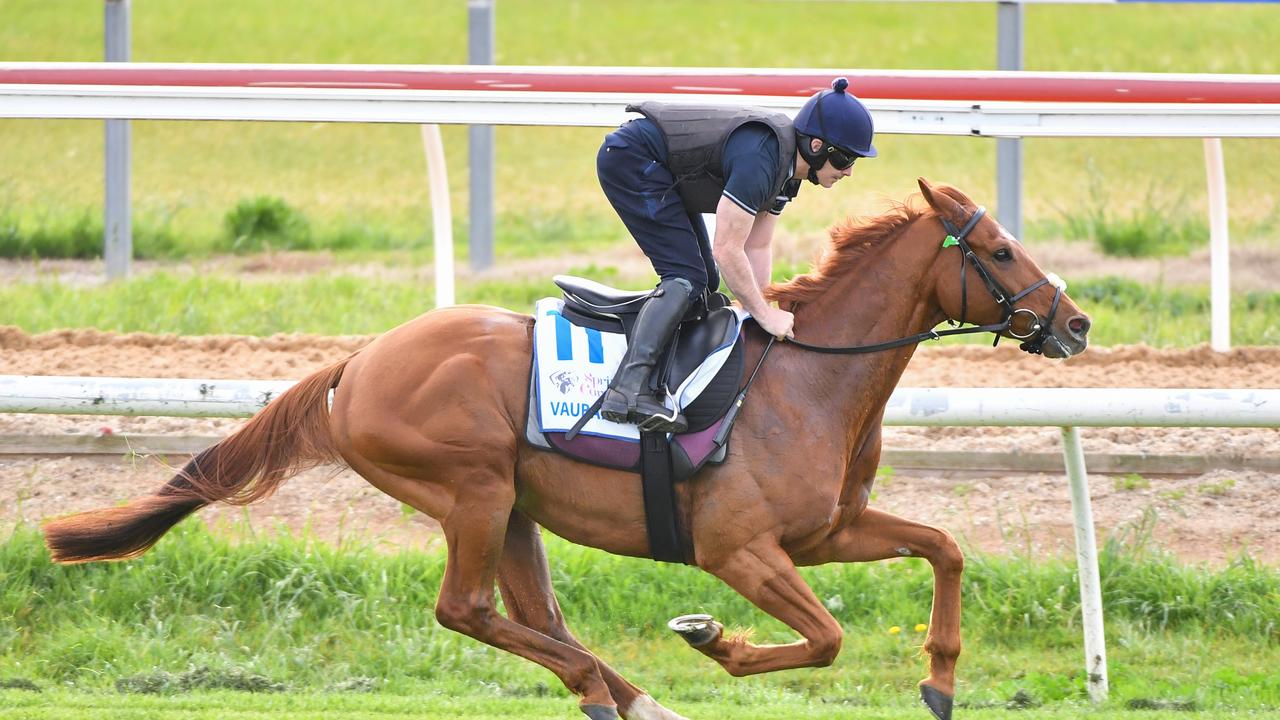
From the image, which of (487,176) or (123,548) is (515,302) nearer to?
(487,176)

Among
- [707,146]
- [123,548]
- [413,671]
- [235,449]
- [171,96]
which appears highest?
[171,96]

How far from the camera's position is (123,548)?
4824mm

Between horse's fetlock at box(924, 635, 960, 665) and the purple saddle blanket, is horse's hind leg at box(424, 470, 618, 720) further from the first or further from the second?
horse's fetlock at box(924, 635, 960, 665)

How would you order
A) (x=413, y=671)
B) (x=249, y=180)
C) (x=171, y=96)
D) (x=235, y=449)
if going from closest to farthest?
(x=235, y=449)
(x=413, y=671)
(x=171, y=96)
(x=249, y=180)

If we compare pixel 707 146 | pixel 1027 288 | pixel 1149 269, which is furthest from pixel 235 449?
pixel 1149 269

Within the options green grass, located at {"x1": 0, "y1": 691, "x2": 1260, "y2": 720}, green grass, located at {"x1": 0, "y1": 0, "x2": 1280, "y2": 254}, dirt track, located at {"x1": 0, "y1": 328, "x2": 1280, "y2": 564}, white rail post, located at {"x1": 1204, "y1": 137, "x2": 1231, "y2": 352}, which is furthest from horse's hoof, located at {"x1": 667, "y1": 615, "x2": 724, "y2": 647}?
green grass, located at {"x1": 0, "y1": 0, "x2": 1280, "y2": 254}

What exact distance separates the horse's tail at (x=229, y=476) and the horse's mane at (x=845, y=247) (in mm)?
1436

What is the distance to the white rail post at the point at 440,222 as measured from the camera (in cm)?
622

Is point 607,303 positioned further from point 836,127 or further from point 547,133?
point 547,133

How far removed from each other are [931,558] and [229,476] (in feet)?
7.28

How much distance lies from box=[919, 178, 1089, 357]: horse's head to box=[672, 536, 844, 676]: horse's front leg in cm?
93

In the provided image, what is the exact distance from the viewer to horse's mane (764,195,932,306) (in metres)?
4.64

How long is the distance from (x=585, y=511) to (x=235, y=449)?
1.17 m

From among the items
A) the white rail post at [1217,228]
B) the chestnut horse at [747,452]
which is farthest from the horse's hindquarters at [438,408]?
the white rail post at [1217,228]
